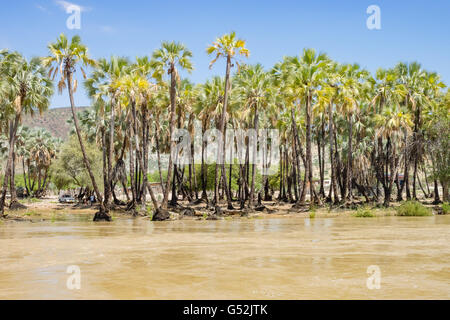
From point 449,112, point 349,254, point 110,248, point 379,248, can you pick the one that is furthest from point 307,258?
point 449,112

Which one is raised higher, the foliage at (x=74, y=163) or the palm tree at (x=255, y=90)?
the palm tree at (x=255, y=90)

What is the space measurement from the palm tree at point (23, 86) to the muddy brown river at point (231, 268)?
16.3 metres

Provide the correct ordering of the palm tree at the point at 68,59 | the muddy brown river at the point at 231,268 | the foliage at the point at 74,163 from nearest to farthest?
the muddy brown river at the point at 231,268 < the palm tree at the point at 68,59 < the foliage at the point at 74,163

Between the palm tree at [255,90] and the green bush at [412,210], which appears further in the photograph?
the palm tree at [255,90]

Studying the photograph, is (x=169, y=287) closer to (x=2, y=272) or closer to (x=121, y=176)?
(x=2, y=272)

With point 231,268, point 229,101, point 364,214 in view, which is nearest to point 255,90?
→ point 229,101

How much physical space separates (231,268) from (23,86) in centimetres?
2679

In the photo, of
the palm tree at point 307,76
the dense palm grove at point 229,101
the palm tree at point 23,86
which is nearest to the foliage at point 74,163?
the dense palm grove at point 229,101

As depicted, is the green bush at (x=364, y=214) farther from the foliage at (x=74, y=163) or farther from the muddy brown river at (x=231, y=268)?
the foliage at (x=74, y=163)

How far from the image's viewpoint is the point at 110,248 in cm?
1498

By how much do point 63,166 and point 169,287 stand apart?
1902 inches

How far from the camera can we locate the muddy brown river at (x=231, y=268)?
8203mm

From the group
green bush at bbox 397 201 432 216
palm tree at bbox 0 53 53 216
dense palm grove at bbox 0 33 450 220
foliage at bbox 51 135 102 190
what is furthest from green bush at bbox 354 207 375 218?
Answer: foliage at bbox 51 135 102 190

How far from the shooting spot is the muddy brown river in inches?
323
